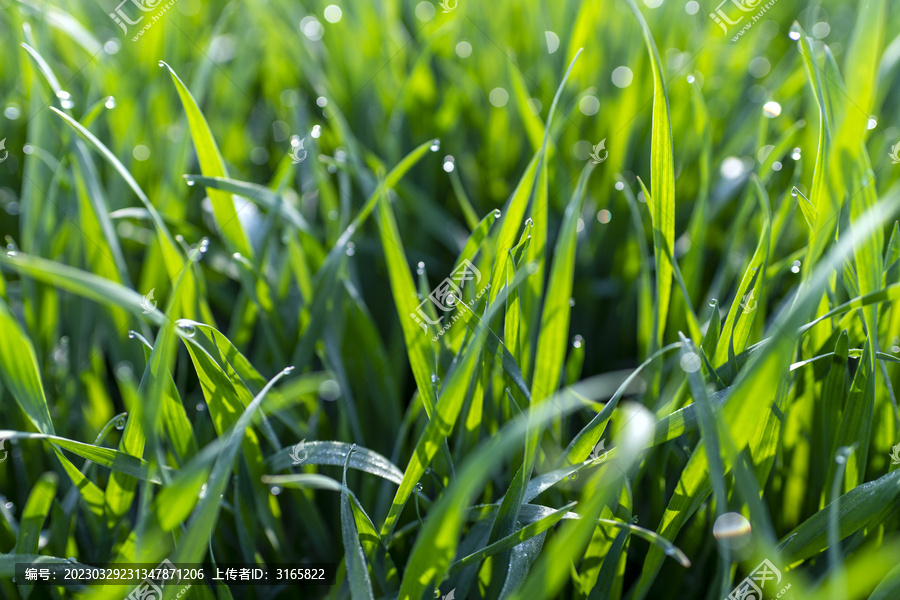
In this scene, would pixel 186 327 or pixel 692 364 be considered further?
pixel 186 327

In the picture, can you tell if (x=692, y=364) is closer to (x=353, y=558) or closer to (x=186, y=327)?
(x=353, y=558)

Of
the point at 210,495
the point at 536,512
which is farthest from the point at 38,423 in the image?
the point at 536,512

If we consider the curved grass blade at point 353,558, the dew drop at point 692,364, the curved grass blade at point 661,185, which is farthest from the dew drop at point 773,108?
the curved grass blade at point 353,558

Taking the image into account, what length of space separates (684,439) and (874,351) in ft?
0.52

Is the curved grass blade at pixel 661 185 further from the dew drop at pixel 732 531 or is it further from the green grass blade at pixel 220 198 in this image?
the green grass blade at pixel 220 198

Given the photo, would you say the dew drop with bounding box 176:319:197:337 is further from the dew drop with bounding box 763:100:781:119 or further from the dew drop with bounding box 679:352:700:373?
the dew drop with bounding box 763:100:781:119

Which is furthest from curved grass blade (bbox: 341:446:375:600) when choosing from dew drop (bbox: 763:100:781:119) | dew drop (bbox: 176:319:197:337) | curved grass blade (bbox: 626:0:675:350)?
dew drop (bbox: 763:100:781:119)

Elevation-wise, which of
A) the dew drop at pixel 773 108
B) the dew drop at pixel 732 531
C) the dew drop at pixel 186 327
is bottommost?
the dew drop at pixel 732 531

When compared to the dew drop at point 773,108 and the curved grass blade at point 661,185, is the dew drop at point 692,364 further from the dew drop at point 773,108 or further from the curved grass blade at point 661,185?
the dew drop at point 773,108

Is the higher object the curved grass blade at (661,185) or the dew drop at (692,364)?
the curved grass blade at (661,185)

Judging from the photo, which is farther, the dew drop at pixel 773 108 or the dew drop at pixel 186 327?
the dew drop at pixel 773 108

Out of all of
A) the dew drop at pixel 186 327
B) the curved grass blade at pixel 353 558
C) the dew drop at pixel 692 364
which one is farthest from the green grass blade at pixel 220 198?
the dew drop at pixel 692 364

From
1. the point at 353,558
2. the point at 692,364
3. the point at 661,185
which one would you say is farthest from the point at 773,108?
the point at 353,558

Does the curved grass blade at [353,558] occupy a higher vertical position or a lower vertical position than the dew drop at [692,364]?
lower
